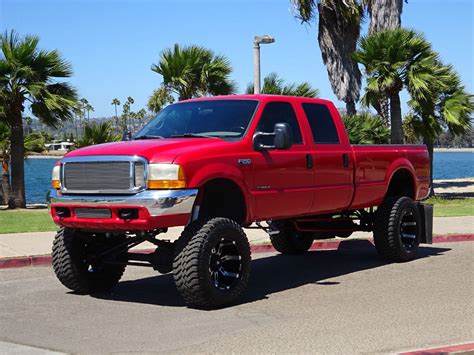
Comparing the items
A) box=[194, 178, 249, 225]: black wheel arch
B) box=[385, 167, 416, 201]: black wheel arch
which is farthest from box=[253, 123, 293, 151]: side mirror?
box=[385, 167, 416, 201]: black wheel arch

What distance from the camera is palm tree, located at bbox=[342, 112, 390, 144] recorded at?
28438 millimetres

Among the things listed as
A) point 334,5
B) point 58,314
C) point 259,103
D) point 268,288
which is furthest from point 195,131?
point 334,5

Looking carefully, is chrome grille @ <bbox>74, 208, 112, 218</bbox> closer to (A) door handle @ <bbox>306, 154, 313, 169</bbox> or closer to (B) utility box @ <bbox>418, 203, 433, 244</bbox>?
(A) door handle @ <bbox>306, 154, 313, 169</bbox>

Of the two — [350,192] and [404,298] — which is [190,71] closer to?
[350,192]

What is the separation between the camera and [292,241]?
12.6 m

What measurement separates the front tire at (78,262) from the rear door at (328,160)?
2.68 metres

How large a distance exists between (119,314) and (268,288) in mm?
2230

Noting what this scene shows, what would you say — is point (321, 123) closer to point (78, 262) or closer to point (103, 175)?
point (103, 175)

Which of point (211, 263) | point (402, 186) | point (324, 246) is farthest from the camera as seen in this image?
point (324, 246)

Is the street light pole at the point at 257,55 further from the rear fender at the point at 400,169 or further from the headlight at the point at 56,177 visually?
the headlight at the point at 56,177

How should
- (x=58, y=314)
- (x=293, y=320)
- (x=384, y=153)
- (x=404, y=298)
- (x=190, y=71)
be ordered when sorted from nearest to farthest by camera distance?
1. (x=293, y=320)
2. (x=58, y=314)
3. (x=404, y=298)
4. (x=384, y=153)
5. (x=190, y=71)

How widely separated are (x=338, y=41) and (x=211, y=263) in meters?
29.5

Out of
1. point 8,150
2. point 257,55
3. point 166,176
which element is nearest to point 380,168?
point 166,176

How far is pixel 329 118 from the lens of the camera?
1070 cm
